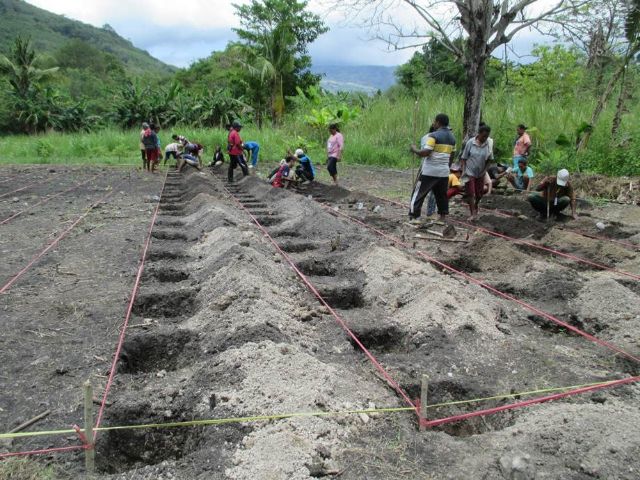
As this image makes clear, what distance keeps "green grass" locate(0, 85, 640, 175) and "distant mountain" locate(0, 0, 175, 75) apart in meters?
60.5

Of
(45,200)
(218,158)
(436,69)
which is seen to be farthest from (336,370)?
(436,69)

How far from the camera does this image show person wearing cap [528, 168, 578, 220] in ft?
23.4

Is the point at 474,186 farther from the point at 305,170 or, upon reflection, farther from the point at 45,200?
the point at 45,200

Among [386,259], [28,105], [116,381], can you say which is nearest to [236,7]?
[28,105]

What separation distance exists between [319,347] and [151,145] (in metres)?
11.0

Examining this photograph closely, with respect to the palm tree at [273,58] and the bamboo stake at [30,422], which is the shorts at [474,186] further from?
the palm tree at [273,58]

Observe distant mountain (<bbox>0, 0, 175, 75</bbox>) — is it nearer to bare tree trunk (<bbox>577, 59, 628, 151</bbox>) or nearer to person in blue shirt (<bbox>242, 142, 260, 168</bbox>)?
person in blue shirt (<bbox>242, 142, 260, 168</bbox>)

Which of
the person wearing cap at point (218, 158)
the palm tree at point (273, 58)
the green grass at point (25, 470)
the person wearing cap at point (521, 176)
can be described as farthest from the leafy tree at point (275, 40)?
the green grass at point (25, 470)

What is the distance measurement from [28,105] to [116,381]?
28465 mm

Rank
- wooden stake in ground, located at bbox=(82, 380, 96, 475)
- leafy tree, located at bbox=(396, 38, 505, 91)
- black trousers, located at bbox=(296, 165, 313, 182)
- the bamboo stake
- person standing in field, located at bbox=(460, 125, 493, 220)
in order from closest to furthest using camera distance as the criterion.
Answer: wooden stake in ground, located at bbox=(82, 380, 96, 475)
the bamboo stake
person standing in field, located at bbox=(460, 125, 493, 220)
black trousers, located at bbox=(296, 165, 313, 182)
leafy tree, located at bbox=(396, 38, 505, 91)

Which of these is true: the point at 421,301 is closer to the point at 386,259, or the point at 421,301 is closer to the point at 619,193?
the point at 386,259

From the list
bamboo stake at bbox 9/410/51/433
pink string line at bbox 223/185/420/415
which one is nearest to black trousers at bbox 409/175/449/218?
pink string line at bbox 223/185/420/415

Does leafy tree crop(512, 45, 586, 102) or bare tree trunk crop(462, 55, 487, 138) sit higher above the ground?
leafy tree crop(512, 45, 586, 102)

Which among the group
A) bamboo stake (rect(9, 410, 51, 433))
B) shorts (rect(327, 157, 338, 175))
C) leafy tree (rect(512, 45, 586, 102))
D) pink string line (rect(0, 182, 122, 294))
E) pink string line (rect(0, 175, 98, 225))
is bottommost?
bamboo stake (rect(9, 410, 51, 433))
